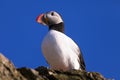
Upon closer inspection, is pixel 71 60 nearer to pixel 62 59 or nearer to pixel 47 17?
pixel 62 59

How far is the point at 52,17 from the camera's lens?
9492 millimetres

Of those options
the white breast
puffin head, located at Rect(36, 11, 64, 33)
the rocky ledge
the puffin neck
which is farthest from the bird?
the rocky ledge

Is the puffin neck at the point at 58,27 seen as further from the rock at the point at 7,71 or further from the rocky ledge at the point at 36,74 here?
the rock at the point at 7,71

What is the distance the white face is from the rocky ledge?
406 cm

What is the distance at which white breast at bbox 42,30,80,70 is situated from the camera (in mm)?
8156

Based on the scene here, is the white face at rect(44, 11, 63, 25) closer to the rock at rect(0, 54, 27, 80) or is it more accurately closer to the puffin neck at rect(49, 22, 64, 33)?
the puffin neck at rect(49, 22, 64, 33)

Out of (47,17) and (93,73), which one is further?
(47,17)

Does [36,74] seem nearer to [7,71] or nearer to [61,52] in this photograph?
[7,71]

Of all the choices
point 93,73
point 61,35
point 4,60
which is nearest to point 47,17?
point 61,35

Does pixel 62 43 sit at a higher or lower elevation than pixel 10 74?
higher

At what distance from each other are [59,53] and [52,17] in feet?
5.08

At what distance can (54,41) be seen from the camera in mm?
8188

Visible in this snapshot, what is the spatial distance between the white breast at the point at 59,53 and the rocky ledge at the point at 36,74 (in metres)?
2.67

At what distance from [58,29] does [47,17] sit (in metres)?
0.47
